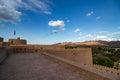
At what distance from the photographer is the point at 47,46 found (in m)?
20.7

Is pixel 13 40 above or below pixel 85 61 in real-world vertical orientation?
above

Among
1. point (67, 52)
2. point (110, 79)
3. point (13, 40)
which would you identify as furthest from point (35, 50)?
point (110, 79)

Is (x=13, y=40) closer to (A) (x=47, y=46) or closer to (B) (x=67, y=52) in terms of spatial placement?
(A) (x=47, y=46)

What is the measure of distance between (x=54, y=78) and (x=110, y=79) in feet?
5.46

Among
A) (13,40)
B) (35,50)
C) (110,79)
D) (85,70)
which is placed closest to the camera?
(110,79)

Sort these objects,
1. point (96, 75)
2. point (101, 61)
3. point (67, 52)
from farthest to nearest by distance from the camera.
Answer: point (101, 61) < point (67, 52) < point (96, 75)

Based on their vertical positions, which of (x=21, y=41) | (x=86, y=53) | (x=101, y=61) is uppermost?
(x=21, y=41)

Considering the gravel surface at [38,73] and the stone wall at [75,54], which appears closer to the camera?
the gravel surface at [38,73]

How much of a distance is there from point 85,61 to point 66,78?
1589 centimetres

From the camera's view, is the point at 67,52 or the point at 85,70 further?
the point at 67,52

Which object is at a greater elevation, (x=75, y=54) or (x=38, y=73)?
(x=38, y=73)

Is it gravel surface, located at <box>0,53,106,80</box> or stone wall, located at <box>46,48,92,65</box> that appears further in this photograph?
stone wall, located at <box>46,48,92,65</box>

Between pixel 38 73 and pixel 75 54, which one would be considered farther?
pixel 75 54

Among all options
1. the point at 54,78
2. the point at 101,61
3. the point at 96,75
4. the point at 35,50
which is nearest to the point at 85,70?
the point at 96,75
